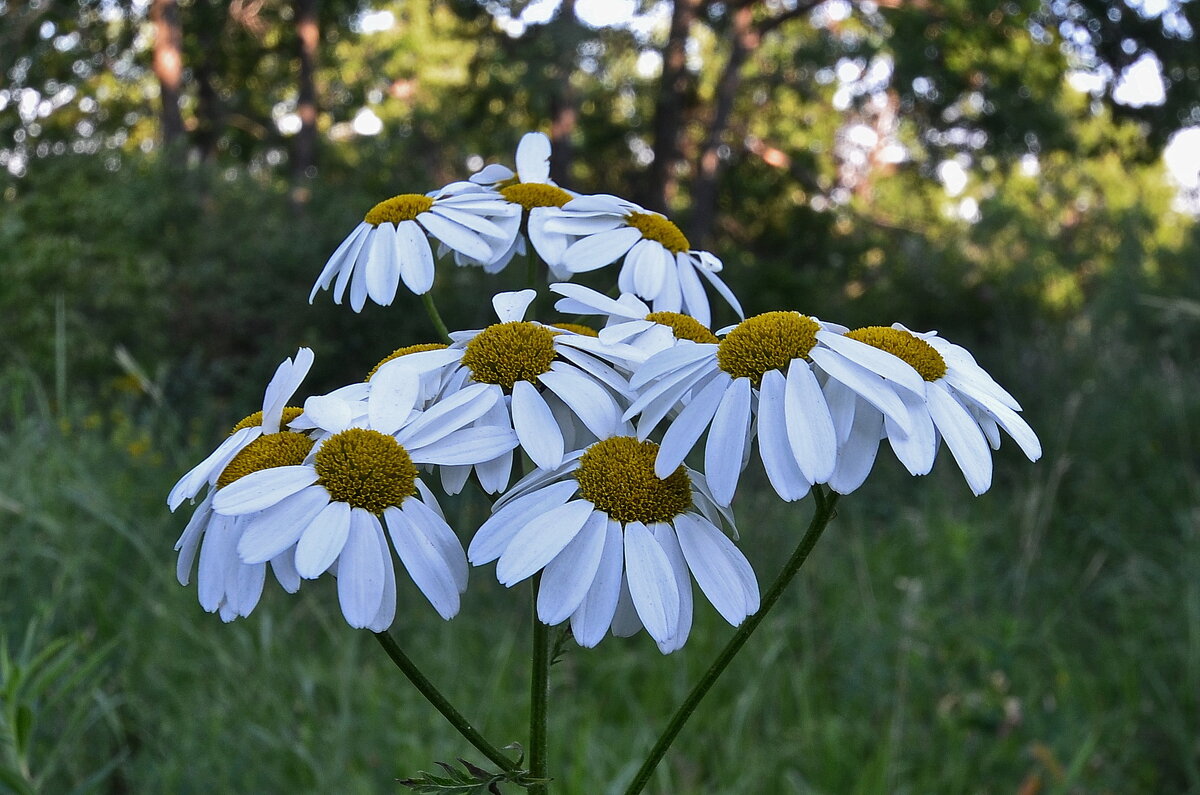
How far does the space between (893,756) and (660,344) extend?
6.56ft

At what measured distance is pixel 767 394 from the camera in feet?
2.56

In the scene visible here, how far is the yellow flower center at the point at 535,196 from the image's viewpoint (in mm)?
1155

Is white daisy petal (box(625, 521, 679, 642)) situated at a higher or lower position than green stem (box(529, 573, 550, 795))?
higher

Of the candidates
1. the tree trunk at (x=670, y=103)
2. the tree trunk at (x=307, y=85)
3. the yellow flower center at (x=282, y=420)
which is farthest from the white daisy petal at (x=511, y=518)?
the tree trunk at (x=307, y=85)

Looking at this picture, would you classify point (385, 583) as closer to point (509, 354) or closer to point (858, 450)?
point (509, 354)

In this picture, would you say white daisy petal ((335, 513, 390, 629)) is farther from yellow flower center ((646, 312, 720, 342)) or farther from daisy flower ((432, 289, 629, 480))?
yellow flower center ((646, 312, 720, 342))

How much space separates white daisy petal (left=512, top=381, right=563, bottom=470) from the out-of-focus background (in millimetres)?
868

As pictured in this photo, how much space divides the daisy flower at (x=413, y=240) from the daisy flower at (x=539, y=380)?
0.44ft

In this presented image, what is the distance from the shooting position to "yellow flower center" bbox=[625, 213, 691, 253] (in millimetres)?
1146

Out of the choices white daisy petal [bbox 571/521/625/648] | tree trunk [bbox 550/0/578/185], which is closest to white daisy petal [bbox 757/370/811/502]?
white daisy petal [bbox 571/521/625/648]

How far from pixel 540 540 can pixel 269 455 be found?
0.79ft

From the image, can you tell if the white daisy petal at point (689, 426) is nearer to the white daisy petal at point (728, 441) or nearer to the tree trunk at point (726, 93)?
the white daisy petal at point (728, 441)

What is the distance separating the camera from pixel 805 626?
11.2 feet

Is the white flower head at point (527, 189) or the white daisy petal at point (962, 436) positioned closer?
the white daisy petal at point (962, 436)
